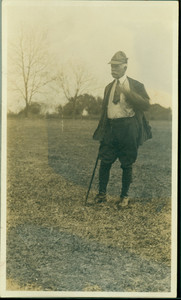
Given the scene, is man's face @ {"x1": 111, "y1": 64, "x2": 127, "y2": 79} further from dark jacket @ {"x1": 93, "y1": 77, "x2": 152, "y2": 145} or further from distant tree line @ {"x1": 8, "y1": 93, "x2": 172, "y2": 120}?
distant tree line @ {"x1": 8, "y1": 93, "x2": 172, "y2": 120}

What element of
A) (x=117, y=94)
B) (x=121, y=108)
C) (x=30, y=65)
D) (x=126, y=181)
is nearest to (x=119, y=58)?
(x=117, y=94)

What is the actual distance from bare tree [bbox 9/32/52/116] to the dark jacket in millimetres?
535

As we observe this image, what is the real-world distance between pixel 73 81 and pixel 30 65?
0.40 meters

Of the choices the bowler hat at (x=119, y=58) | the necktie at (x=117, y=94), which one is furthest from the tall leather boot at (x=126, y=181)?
the bowler hat at (x=119, y=58)

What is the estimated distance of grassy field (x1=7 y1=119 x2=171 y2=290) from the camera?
291 centimetres

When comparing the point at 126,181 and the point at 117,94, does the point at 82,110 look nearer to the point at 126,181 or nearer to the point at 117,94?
the point at 117,94

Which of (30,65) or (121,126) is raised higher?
(30,65)

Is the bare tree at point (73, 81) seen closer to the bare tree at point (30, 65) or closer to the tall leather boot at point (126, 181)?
the bare tree at point (30, 65)

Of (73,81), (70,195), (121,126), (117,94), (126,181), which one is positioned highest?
(73,81)

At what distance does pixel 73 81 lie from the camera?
2.94 meters

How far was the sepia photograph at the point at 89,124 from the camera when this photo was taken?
2.92 m

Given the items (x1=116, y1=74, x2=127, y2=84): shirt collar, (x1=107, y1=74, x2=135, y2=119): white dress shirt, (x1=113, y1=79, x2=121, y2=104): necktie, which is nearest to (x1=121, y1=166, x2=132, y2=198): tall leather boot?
(x1=107, y1=74, x2=135, y2=119): white dress shirt

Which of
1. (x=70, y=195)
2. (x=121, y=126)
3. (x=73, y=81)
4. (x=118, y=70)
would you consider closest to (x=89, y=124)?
(x=121, y=126)

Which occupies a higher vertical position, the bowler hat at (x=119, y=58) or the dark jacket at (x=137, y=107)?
the bowler hat at (x=119, y=58)
